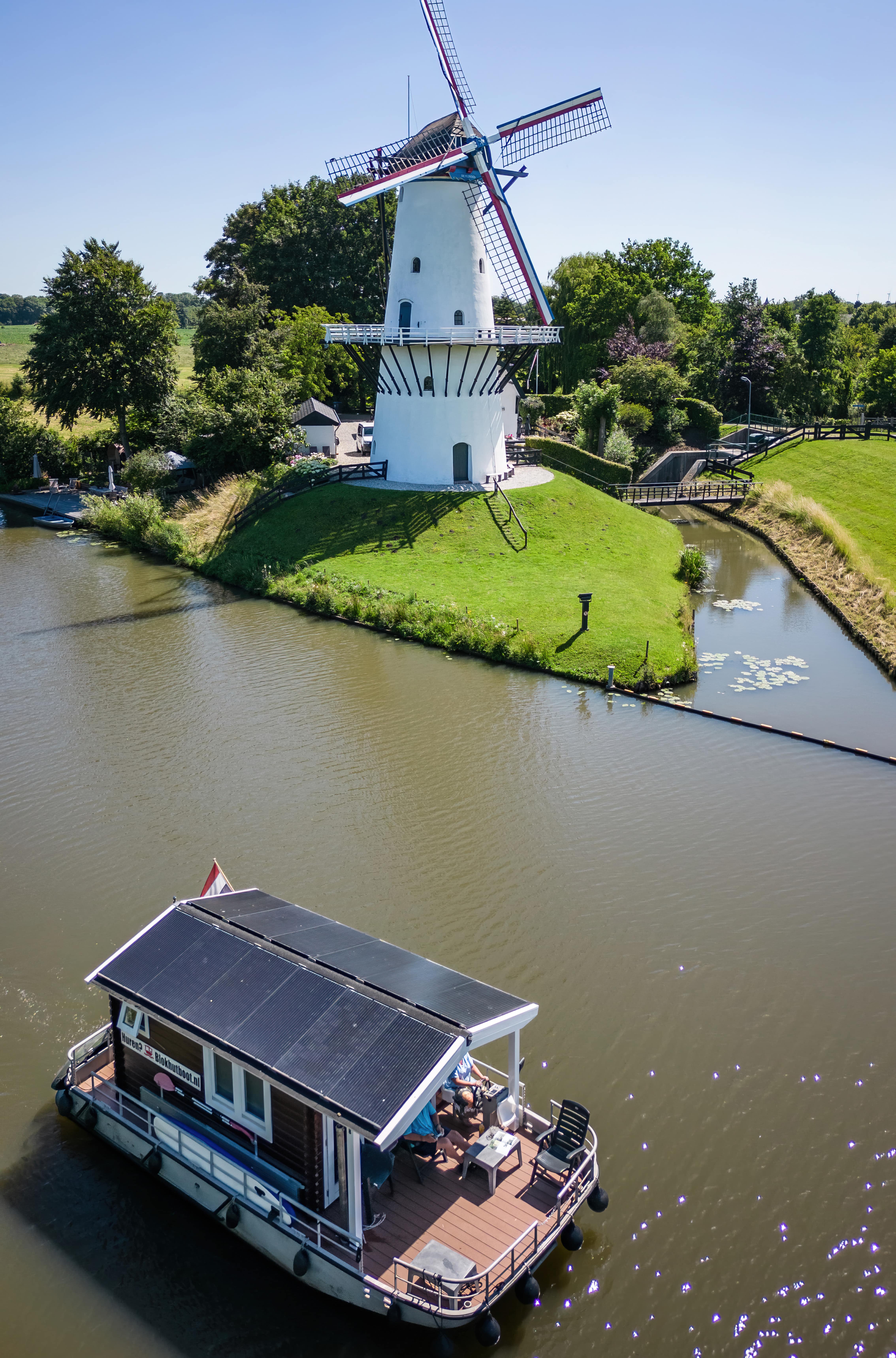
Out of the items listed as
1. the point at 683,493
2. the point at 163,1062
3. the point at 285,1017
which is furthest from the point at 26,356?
the point at 285,1017

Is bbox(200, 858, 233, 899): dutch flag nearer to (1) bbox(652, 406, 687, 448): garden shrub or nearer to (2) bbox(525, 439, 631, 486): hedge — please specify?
(2) bbox(525, 439, 631, 486): hedge

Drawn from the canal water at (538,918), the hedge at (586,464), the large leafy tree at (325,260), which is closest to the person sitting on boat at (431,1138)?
the canal water at (538,918)

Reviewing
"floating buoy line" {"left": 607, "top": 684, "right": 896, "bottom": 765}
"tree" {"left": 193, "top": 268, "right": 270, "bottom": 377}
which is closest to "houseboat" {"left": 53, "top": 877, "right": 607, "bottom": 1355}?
"floating buoy line" {"left": 607, "top": 684, "right": 896, "bottom": 765}

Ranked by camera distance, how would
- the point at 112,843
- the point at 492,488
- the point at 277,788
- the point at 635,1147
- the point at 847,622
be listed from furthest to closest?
the point at 492,488, the point at 847,622, the point at 277,788, the point at 112,843, the point at 635,1147

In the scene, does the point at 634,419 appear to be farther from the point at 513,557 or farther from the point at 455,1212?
the point at 455,1212

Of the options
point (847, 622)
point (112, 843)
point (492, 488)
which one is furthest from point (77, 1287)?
point (492, 488)

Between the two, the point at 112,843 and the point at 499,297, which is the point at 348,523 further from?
the point at 499,297
